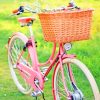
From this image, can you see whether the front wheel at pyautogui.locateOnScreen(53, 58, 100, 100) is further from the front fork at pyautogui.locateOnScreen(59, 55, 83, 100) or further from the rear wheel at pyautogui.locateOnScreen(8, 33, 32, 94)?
the rear wheel at pyautogui.locateOnScreen(8, 33, 32, 94)

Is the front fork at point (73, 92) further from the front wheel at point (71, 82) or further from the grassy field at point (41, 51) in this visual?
the grassy field at point (41, 51)

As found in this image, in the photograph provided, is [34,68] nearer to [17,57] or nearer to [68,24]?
[17,57]

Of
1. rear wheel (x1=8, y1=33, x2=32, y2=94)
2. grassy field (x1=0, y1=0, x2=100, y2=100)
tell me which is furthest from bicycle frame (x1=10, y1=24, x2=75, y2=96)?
grassy field (x1=0, y1=0, x2=100, y2=100)

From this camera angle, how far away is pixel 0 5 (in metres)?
13.6

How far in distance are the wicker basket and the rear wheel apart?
119 centimetres

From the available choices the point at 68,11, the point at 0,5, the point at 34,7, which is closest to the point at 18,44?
the point at 34,7

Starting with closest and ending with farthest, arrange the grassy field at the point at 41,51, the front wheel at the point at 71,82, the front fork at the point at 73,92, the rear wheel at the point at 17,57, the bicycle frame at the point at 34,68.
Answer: the front wheel at the point at 71,82 → the front fork at the point at 73,92 → the bicycle frame at the point at 34,68 → the rear wheel at the point at 17,57 → the grassy field at the point at 41,51

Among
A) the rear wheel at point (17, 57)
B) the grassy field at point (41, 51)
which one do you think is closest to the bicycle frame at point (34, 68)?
the rear wheel at point (17, 57)

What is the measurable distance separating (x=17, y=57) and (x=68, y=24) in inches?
70.2

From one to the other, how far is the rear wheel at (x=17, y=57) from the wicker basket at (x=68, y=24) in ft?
3.90

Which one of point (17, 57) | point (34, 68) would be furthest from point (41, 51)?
point (34, 68)

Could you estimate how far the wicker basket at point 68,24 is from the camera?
5000 millimetres

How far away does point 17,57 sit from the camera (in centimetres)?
664

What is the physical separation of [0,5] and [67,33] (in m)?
8.74
